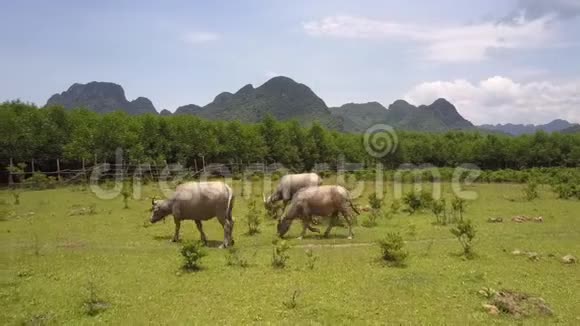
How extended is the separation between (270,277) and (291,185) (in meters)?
12.9

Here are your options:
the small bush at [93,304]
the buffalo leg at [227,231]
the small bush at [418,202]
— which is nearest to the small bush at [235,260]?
the buffalo leg at [227,231]

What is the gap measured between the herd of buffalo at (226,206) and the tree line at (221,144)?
32490 mm

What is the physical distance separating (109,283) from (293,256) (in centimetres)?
693

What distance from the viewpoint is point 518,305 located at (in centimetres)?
1234

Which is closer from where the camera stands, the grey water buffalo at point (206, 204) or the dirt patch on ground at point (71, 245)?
Result: the dirt patch on ground at point (71, 245)

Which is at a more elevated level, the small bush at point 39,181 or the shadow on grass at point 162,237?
the small bush at point 39,181

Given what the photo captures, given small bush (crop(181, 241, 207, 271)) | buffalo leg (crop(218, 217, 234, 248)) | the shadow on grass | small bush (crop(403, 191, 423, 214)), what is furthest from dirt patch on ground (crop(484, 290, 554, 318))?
small bush (crop(403, 191, 423, 214))

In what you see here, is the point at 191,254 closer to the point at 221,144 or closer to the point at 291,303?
the point at 291,303

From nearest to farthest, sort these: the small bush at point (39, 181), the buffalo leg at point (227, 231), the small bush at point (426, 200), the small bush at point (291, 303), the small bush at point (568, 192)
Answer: the small bush at point (291, 303) < the buffalo leg at point (227, 231) < the small bush at point (426, 200) < the small bush at point (568, 192) < the small bush at point (39, 181)

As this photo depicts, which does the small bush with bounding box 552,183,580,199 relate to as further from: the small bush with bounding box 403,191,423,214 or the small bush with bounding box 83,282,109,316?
the small bush with bounding box 83,282,109,316

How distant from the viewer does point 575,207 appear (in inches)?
1323

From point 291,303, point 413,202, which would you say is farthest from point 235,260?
point 413,202

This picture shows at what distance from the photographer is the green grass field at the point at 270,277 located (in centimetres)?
1203

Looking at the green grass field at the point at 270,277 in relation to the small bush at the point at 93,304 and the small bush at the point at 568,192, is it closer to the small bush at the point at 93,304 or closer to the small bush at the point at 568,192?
the small bush at the point at 93,304
